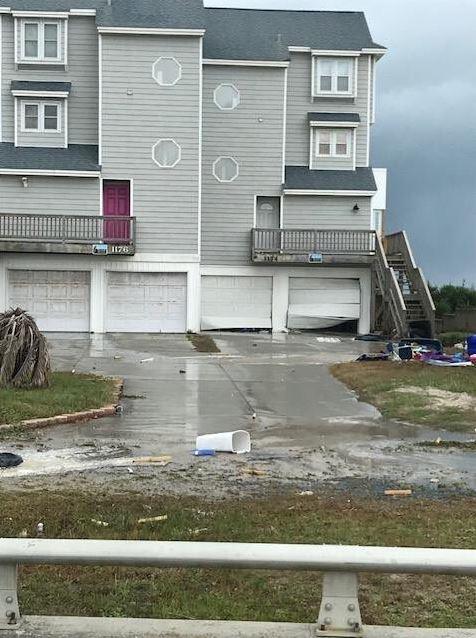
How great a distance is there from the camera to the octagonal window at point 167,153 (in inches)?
1186

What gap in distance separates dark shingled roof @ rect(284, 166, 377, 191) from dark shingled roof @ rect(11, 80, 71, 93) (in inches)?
350

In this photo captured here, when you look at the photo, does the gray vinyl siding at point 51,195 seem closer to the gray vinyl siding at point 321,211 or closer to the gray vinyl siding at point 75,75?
the gray vinyl siding at point 75,75

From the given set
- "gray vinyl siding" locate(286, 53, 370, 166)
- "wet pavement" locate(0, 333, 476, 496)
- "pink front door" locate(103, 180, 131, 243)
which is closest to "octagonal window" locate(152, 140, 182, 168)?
"pink front door" locate(103, 180, 131, 243)

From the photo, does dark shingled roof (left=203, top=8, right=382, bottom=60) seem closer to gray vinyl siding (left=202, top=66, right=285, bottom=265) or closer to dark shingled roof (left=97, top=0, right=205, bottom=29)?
gray vinyl siding (left=202, top=66, right=285, bottom=265)

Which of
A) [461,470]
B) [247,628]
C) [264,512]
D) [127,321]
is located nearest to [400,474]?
[461,470]

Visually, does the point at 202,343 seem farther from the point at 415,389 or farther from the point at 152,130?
the point at 415,389

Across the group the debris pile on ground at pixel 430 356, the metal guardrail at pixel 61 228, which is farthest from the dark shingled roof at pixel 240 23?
the debris pile on ground at pixel 430 356

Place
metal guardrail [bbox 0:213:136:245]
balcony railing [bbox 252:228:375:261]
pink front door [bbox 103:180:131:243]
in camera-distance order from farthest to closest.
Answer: balcony railing [bbox 252:228:375:261] < pink front door [bbox 103:180:131:243] < metal guardrail [bbox 0:213:136:245]

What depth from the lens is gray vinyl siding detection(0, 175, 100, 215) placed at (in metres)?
30.1

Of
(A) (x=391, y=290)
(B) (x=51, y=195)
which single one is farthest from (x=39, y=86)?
(A) (x=391, y=290)

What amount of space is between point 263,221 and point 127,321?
666cm

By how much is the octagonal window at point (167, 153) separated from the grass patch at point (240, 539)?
23823 mm

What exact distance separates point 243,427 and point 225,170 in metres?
21.5

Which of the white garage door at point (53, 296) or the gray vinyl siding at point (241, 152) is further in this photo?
the gray vinyl siding at point (241, 152)
